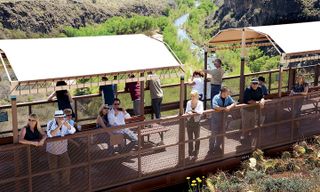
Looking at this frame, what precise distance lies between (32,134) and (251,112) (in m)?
5.13

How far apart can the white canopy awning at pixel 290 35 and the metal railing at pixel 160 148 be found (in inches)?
49.2

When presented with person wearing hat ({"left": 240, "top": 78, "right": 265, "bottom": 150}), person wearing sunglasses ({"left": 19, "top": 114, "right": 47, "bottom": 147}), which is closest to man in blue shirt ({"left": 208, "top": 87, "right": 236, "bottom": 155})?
person wearing hat ({"left": 240, "top": 78, "right": 265, "bottom": 150})

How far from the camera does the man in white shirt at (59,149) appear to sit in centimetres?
843

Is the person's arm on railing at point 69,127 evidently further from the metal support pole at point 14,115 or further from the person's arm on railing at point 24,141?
the metal support pole at point 14,115

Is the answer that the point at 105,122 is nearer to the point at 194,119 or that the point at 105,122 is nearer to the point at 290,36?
the point at 194,119

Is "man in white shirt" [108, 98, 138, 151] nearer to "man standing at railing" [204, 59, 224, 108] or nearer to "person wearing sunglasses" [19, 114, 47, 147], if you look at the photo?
"person wearing sunglasses" [19, 114, 47, 147]

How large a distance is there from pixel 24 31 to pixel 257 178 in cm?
4091

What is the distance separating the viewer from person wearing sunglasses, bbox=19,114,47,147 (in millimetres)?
8141

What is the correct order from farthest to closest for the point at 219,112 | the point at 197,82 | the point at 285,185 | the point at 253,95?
1. the point at 197,82
2. the point at 253,95
3. the point at 219,112
4. the point at 285,185

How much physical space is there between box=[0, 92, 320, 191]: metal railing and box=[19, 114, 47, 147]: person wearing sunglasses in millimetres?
126

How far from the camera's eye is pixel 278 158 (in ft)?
38.1

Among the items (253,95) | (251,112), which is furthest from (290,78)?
(251,112)

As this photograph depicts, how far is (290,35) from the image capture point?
11648 mm

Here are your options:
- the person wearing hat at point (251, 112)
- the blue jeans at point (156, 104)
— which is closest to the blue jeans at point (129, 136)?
the blue jeans at point (156, 104)
